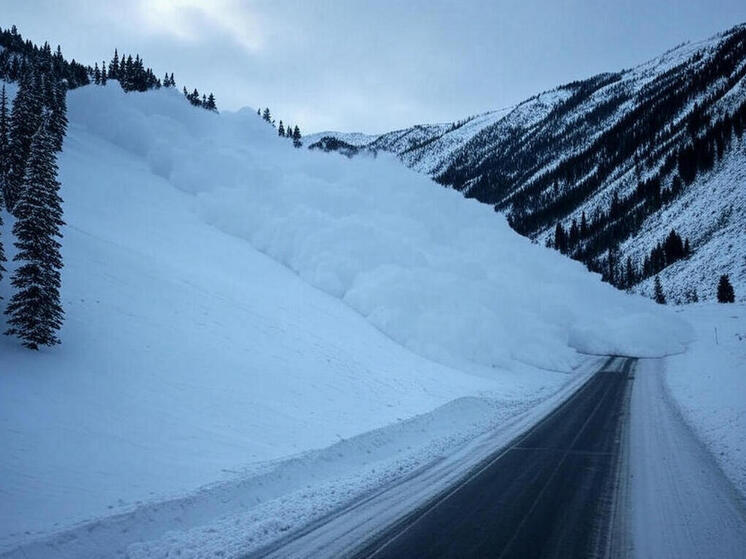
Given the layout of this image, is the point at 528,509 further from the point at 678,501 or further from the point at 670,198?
the point at 670,198

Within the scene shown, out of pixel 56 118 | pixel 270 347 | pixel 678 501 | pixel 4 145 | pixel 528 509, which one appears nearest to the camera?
pixel 528 509

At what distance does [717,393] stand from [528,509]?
534 inches

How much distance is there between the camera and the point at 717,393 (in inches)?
650

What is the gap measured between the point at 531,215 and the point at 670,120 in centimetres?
6425

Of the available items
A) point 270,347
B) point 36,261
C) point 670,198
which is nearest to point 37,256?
point 36,261

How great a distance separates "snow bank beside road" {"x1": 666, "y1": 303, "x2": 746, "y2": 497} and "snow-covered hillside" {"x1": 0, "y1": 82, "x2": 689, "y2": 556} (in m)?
4.81

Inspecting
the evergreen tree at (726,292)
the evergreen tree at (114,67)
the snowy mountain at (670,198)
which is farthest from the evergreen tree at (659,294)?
the evergreen tree at (114,67)

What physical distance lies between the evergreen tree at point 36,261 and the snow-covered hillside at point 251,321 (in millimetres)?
627

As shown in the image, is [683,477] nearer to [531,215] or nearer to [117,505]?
[117,505]

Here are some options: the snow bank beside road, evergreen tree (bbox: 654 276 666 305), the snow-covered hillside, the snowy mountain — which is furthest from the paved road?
evergreen tree (bbox: 654 276 666 305)

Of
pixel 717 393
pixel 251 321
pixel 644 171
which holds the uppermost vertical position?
pixel 644 171

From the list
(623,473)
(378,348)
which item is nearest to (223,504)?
(623,473)

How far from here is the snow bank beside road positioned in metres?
10.1

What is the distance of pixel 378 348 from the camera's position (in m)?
22.7
